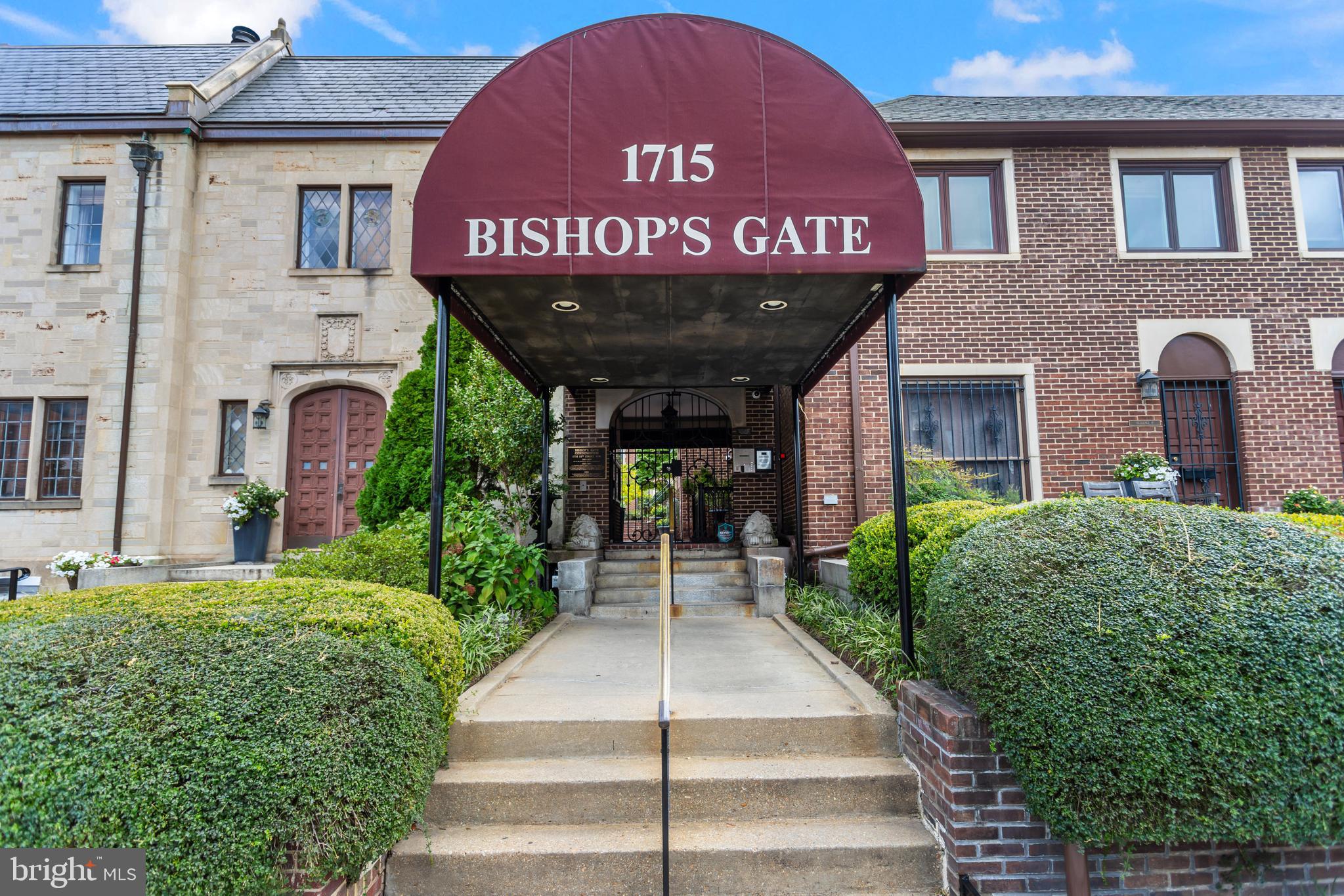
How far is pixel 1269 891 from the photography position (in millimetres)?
2592

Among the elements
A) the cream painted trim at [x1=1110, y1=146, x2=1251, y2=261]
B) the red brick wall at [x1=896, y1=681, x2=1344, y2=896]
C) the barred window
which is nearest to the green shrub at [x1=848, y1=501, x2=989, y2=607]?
the red brick wall at [x1=896, y1=681, x2=1344, y2=896]

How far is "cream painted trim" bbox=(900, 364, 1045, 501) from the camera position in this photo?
8461mm

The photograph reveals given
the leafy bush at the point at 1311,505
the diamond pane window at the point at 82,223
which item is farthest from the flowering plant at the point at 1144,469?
the diamond pane window at the point at 82,223

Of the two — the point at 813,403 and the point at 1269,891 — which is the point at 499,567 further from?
the point at 1269,891

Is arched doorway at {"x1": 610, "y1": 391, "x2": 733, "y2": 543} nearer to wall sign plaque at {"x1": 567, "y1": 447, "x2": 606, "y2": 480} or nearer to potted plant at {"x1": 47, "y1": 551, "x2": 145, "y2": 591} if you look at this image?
wall sign plaque at {"x1": 567, "y1": 447, "x2": 606, "y2": 480}

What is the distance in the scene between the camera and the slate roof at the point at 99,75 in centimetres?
1073

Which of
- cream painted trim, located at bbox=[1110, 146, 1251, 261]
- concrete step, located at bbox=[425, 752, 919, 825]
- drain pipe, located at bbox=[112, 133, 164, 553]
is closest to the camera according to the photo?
concrete step, located at bbox=[425, 752, 919, 825]

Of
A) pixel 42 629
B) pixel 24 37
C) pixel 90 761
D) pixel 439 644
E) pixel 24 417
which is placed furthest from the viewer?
pixel 24 37

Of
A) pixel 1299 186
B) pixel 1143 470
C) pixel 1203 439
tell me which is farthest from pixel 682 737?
pixel 1299 186

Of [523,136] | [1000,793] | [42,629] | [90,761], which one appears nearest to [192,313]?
[523,136]

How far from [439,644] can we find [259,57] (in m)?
14.1

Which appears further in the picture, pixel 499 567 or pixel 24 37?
pixel 24 37

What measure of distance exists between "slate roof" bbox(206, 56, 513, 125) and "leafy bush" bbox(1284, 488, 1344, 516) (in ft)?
41.7

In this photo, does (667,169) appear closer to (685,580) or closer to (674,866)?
(674,866)
